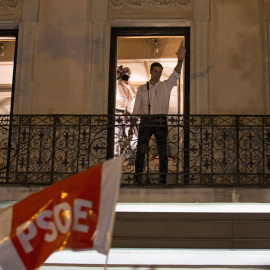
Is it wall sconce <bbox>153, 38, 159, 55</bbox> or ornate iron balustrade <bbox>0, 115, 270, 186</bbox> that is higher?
wall sconce <bbox>153, 38, 159, 55</bbox>

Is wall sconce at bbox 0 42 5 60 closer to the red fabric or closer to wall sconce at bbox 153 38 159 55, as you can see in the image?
wall sconce at bbox 153 38 159 55

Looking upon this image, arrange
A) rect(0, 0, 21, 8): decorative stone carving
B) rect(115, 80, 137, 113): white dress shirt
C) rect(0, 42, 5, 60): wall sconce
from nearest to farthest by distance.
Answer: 1. rect(115, 80, 137, 113): white dress shirt
2. rect(0, 0, 21, 8): decorative stone carving
3. rect(0, 42, 5, 60): wall sconce

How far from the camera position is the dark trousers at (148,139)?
24.0ft

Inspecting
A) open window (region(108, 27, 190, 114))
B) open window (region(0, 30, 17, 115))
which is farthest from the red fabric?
open window (region(0, 30, 17, 115))

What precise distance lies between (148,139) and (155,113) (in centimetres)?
75

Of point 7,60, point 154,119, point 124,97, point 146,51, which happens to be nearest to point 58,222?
point 154,119

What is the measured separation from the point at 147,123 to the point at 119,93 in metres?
1.63

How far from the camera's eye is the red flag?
2965mm

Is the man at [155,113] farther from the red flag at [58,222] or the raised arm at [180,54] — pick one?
the red flag at [58,222]

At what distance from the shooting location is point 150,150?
7.38m

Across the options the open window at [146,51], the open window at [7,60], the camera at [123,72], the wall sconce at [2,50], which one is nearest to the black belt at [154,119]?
the open window at [146,51]

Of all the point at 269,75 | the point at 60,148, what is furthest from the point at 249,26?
the point at 60,148

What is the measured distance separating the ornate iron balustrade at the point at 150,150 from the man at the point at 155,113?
14 cm

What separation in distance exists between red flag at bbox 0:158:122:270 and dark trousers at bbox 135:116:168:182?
13.4ft
